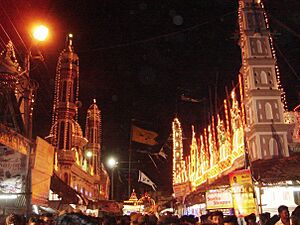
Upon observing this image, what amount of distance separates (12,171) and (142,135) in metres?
15.2

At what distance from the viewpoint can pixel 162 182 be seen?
49.8 metres

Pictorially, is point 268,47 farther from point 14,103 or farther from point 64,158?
point 64,158

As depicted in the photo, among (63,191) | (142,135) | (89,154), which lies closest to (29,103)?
(63,191)

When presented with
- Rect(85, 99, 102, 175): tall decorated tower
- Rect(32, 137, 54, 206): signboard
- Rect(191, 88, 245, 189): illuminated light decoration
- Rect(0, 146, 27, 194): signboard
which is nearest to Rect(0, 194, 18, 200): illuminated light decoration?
Rect(0, 146, 27, 194): signboard

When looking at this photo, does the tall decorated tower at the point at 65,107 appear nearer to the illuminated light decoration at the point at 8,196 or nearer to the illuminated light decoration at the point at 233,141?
the illuminated light decoration at the point at 233,141

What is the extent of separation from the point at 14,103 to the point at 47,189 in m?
4.07

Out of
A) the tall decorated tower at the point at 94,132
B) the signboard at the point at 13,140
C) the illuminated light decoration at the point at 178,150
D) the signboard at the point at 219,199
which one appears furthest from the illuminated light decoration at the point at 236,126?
the tall decorated tower at the point at 94,132

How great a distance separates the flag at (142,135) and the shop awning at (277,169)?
16270mm

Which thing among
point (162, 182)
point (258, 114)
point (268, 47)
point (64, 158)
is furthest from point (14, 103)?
point (162, 182)

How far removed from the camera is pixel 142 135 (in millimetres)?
26969

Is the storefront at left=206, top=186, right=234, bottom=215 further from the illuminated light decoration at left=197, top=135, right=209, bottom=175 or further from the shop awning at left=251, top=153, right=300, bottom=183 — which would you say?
the illuminated light decoration at left=197, top=135, right=209, bottom=175

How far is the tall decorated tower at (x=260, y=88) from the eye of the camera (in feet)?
55.9

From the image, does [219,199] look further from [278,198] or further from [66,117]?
[66,117]

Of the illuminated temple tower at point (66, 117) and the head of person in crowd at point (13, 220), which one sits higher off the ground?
the illuminated temple tower at point (66, 117)
